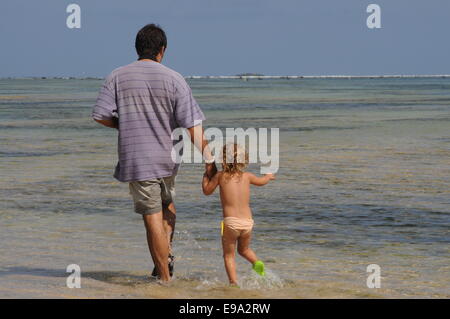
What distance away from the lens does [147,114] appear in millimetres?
5879

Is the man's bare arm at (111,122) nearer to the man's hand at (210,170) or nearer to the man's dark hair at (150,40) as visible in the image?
the man's dark hair at (150,40)

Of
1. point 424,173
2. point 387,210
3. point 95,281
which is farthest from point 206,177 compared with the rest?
point 424,173

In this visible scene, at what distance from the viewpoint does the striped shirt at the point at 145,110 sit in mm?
5859

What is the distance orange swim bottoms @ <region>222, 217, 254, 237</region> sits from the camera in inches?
242

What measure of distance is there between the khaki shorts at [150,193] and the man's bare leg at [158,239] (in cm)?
6

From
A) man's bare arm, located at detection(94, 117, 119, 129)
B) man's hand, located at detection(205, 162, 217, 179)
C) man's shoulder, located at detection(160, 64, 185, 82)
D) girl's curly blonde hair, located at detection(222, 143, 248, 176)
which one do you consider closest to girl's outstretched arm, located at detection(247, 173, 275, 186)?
girl's curly blonde hair, located at detection(222, 143, 248, 176)

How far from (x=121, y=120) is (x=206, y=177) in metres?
0.75

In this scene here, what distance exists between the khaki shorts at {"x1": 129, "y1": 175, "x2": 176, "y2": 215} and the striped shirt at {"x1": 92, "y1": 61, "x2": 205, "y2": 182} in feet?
0.23

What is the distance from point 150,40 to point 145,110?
516 mm

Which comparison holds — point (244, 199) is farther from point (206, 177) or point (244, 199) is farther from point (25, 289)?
point (25, 289)

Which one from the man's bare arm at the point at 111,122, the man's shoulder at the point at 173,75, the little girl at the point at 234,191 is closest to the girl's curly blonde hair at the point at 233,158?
the little girl at the point at 234,191

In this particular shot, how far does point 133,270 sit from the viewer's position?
684 cm

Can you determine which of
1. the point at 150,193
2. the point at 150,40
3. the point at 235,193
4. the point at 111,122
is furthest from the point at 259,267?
the point at 150,40

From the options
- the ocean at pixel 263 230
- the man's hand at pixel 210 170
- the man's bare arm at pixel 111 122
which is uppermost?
the man's bare arm at pixel 111 122
